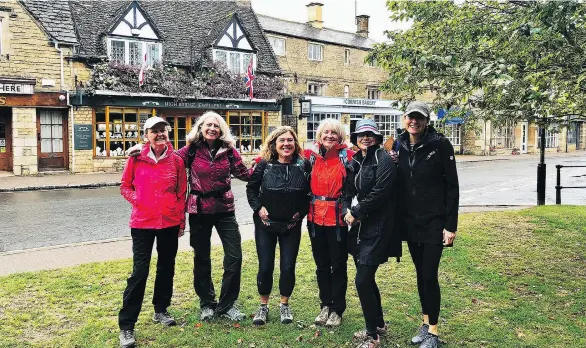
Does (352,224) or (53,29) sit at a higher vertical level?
(53,29)

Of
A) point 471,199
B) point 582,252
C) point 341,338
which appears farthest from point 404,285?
point 471,199

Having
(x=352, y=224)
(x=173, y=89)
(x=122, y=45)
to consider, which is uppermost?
(x=122, y=45)

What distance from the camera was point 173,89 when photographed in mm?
21969

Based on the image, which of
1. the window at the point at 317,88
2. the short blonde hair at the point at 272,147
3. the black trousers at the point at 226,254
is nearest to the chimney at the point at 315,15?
the window at the point at 317,88

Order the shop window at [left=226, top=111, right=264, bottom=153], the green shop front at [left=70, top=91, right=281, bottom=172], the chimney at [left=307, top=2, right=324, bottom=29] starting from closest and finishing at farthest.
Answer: the green shop front at [left=70, top=91, right=281, bottom=172]
the shop window at [left=226, top=111, right=264, bottom=153]
the chimney at [left=307, top=2, right=324, bottom=29]

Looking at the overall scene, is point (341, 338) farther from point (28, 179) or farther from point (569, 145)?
point (569, 145)

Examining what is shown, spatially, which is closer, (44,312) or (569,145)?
(44,312)

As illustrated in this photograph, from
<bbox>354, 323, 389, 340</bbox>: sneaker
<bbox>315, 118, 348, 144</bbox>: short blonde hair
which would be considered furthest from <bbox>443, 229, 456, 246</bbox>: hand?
<bbox>315, 118, 348, 144</bbox>: short blonde hair

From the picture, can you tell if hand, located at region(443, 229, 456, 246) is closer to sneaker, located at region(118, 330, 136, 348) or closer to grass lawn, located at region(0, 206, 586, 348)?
grass lawn, located at region(0, 206, 586, 348)

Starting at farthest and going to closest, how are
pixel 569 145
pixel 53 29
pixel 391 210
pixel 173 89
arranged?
pixel 569 145, pixel 173 89, pixel 53 29, pixel 391 210

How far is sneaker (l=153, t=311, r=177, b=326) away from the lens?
4727 mm

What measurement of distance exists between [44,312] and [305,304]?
2.62 meters

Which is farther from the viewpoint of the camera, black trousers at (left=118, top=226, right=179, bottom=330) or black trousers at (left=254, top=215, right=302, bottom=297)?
black trousers at (left=254, top=215, right=302, bottom=297)

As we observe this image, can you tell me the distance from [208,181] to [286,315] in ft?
4.87
